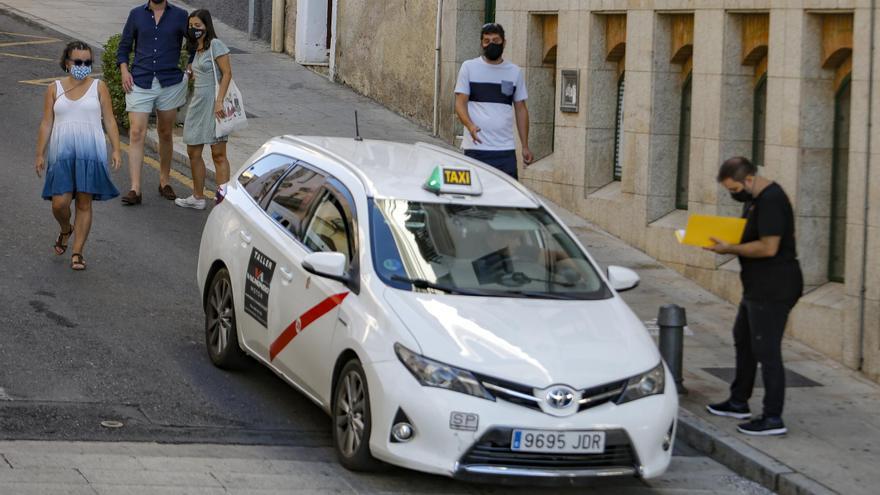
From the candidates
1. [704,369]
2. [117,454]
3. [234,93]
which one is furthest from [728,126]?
[117,454]

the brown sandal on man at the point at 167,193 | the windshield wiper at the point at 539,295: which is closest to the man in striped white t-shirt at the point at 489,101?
the brown sandal on man at the point at 167,193

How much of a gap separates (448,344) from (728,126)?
6.42 metres

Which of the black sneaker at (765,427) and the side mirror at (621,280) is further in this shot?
the black sneaker at (765,427)

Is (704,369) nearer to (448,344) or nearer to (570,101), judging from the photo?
(448,344)

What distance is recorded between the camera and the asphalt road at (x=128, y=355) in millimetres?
8969

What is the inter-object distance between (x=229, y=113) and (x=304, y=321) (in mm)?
6481

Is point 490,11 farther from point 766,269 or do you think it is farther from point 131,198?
point 766,269

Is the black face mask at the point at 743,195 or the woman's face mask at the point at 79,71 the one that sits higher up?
the woman's face mask at the point at 79,71

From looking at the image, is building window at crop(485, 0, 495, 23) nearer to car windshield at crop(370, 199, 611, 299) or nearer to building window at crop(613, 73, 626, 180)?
building window at crop(613, 73, 626, 180)

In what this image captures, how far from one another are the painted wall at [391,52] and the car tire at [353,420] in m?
11.9

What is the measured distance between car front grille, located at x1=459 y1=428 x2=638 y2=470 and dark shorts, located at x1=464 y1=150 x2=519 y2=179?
5.37 m

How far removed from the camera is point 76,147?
1250 cm

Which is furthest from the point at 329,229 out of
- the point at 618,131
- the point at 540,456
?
the point at 618,131

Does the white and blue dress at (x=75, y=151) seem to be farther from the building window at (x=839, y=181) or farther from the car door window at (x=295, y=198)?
the building window at (x=839, y=181)
